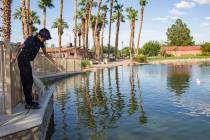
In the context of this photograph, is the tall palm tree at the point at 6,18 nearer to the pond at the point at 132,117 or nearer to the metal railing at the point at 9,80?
the pond at the point at 132,117

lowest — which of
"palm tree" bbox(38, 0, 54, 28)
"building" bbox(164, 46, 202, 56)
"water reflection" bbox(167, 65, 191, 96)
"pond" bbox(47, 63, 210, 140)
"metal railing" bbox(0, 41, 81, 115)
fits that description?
"pond" bbox(47, 63, 210, 140)

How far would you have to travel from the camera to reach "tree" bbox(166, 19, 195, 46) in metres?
167

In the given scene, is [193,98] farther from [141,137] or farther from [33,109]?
[33,109]

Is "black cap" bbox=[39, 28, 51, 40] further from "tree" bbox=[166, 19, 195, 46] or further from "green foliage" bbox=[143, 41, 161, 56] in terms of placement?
"tree" bbox=[166, 19, 195, 46]

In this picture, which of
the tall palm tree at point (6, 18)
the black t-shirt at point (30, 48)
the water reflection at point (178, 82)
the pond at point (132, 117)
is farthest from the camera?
the tall palm tree at point (6, 18)

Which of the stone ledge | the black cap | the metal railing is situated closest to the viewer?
the stone ledge

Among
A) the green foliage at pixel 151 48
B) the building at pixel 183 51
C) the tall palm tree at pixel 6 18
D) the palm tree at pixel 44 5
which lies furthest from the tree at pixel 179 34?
the tall palm tree at pixel 6 18

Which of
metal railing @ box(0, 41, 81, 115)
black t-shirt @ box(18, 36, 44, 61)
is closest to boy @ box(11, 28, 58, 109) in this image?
black t-shirt @ box(18, 36, 44, 61)

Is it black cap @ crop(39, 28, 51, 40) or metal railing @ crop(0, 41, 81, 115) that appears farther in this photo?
black cap @ crop(39, 28, 51, 40)

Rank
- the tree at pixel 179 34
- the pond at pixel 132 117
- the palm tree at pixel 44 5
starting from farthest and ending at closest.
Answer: the tree at pixel 179 34
the palm tree at pixel 44 5
the pond at pixel 132 117

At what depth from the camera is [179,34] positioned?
169m

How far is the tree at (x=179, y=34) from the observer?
167 metres

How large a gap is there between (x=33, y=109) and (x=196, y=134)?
433cm

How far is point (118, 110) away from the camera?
13273 millimetres
